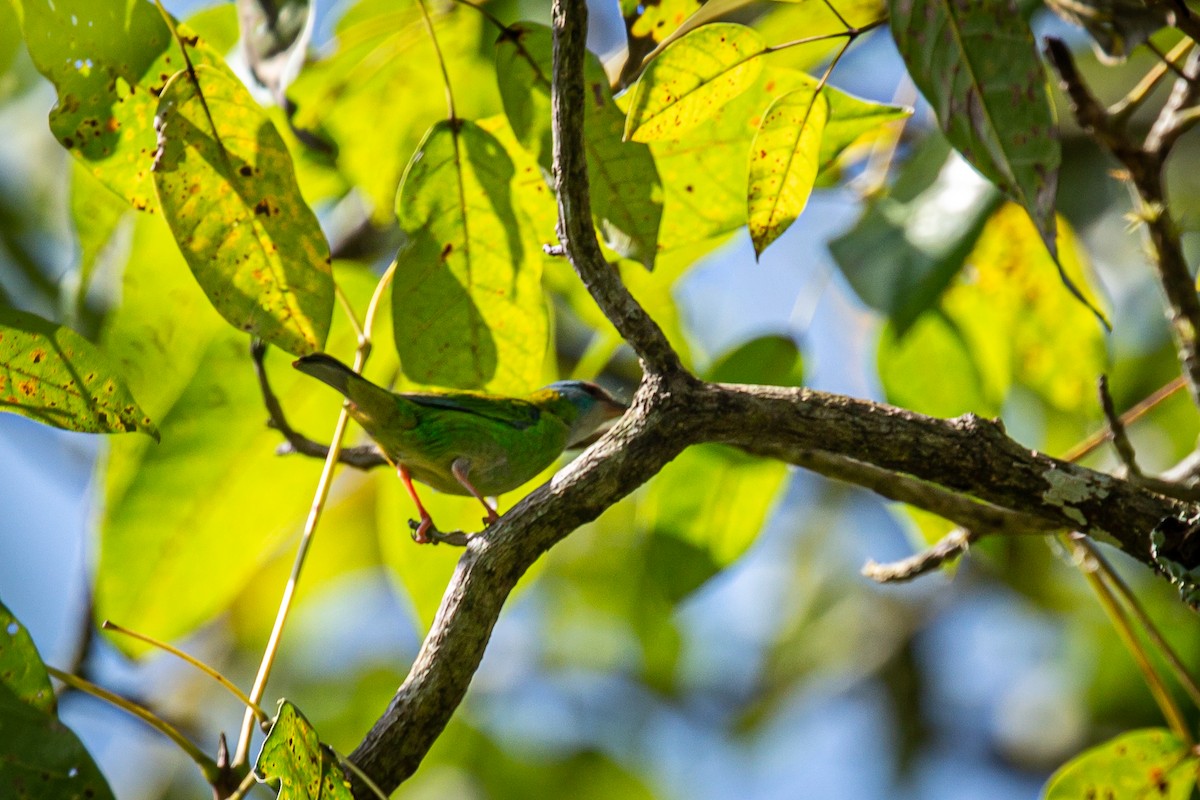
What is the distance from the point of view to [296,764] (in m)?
1.54

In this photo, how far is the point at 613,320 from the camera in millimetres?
1922

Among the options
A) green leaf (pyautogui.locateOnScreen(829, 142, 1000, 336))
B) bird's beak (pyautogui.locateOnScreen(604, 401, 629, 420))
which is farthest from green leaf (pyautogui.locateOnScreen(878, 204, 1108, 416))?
bird's beak (pyautogui.locateOnScreen(604, 401, 629, 420))

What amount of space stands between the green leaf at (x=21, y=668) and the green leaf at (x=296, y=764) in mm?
337

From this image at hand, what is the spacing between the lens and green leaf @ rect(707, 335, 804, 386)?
2.84m

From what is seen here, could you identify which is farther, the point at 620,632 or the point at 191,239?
the point at 620,632

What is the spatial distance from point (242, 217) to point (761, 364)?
1.41m

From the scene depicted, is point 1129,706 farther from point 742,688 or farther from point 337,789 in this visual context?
point 337,789

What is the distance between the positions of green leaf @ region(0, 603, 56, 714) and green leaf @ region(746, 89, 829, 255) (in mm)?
1327

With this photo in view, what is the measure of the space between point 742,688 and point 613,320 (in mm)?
4993

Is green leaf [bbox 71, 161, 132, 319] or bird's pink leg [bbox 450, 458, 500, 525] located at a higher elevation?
green leaf [bbox 71, 161, 132, 319]

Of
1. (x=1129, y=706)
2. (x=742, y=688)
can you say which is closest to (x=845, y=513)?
(x=742, y=688)

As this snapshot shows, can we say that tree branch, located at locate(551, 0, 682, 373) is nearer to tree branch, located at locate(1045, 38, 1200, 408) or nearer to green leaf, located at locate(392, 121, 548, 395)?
green leaf, located at locate(392, 121, 548, 395)

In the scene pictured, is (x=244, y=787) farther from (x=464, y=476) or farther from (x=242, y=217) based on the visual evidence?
(x=464, y=476)

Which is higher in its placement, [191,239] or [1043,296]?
[191,239]
